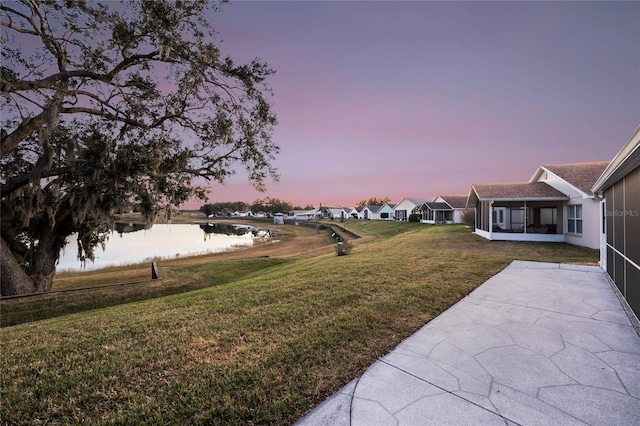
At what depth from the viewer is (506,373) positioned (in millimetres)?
2822

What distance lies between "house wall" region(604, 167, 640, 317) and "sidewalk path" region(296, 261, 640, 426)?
0.58 meters

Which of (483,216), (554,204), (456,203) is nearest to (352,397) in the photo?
(554,204)

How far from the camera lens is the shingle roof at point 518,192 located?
14156 millimetres

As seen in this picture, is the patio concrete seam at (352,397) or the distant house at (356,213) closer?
the patio concrete seam at (352,397)

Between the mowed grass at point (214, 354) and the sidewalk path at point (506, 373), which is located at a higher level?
the mowed grass at point (214, 354)

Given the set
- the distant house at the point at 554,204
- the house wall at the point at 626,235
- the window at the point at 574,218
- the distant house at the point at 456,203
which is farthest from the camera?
the distant house at the point at 456,203

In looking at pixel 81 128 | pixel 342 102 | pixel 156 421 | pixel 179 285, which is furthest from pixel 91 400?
pixel 342 102

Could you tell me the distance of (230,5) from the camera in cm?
783

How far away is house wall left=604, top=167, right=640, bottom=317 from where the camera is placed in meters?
4.33

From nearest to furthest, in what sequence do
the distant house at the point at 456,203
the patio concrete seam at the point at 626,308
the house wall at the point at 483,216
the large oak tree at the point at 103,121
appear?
the patio concrete seam at the point at 626,308 → the large oak tree at the point at 103,121 → the house wall at the point at 483,216 → the distant house at the point at 456,203

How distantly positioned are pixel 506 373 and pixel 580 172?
1710 cm

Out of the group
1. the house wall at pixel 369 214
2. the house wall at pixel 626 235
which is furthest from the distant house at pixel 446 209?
the house wall at pixel 626 235

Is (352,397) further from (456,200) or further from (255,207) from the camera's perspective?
(255,207)

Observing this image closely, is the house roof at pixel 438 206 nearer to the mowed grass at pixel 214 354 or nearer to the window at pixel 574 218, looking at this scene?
the window at pixel 574 218
